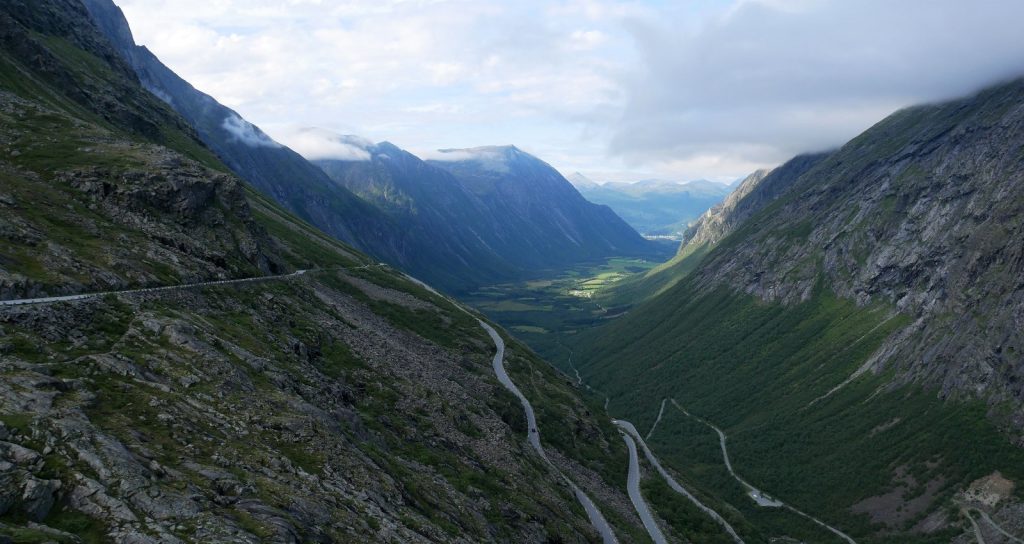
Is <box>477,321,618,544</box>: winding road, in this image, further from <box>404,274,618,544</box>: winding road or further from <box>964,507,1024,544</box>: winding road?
<box>964,507,1024,544</box>: winding road

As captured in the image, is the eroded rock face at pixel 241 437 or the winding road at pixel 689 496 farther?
the winding road at pixel 689 496

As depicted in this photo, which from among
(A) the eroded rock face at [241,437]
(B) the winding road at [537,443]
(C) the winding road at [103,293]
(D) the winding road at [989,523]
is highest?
(C) the winding road at [103,293]

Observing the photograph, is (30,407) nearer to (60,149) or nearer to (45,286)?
(45,286)

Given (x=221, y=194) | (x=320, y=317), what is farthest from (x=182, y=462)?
(x=221, y=194)

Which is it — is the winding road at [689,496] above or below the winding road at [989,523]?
below

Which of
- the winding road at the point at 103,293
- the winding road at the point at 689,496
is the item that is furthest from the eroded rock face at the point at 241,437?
the winding road at the point at 689,496

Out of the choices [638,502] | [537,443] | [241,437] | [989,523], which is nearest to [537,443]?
[537,443]

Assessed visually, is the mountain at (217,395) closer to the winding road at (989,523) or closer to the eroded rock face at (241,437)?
the eroded rock face at (241,437)

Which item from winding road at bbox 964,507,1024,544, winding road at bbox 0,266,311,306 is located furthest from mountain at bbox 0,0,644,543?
winding road at bbox 964,507,1024,544
